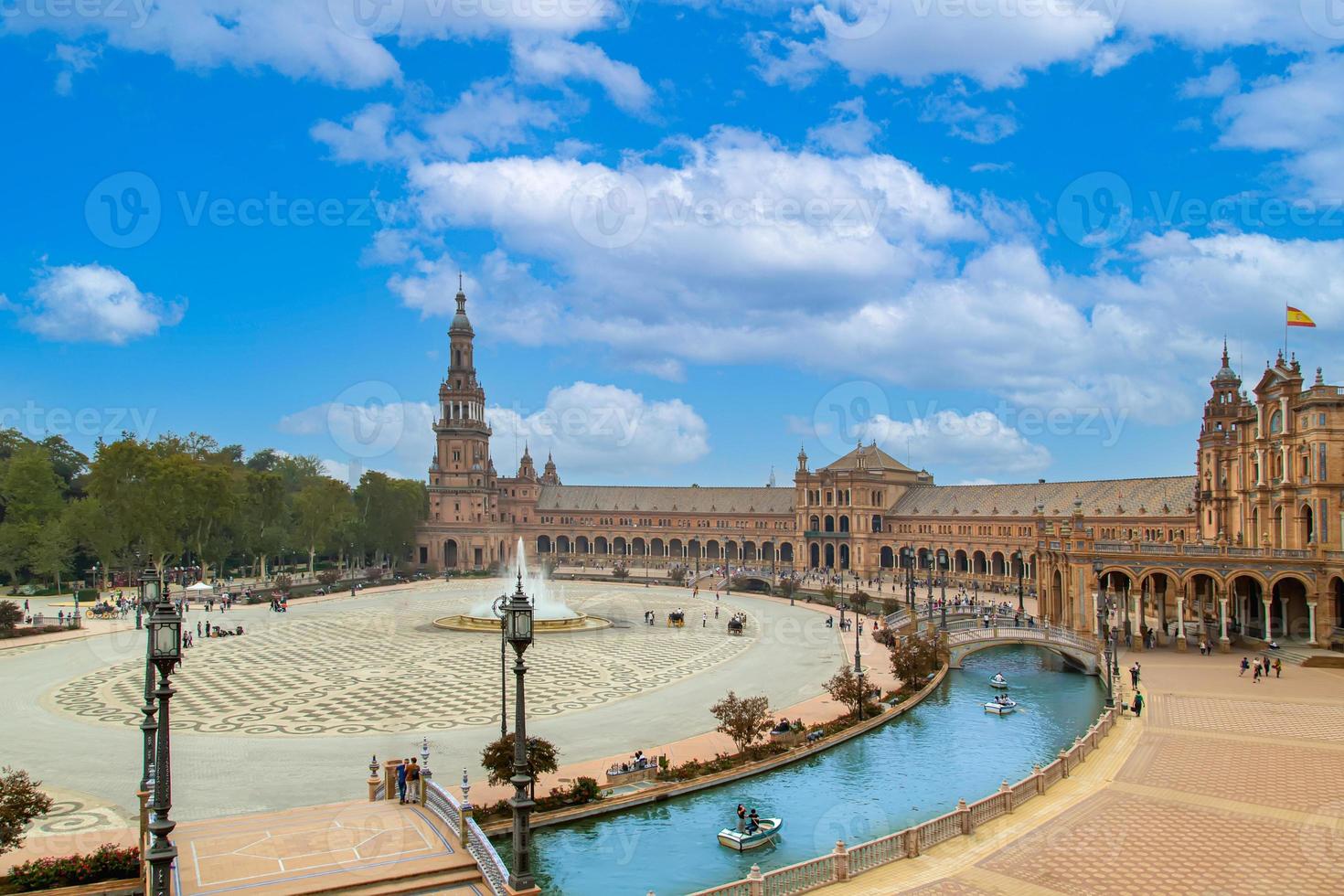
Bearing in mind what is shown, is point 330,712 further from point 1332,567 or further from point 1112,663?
point 1332,567

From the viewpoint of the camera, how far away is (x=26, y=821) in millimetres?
20438

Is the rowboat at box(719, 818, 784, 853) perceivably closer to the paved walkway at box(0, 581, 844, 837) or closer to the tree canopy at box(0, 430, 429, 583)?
the paved walkway at box(0, 581, 844, 837)

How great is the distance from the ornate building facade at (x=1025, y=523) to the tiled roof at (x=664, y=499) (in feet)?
0.88

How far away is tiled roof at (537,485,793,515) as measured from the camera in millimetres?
125625

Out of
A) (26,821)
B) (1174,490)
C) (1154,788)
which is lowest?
(1154,788)

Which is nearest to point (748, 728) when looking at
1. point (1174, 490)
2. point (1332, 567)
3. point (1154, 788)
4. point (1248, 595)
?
point (1154, 788)

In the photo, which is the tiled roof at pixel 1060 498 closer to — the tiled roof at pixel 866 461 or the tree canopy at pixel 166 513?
the tiled roof at pixel 866 461

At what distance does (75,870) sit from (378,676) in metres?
27.5

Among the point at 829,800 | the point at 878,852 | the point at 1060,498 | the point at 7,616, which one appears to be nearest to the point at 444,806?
the point at 878,852

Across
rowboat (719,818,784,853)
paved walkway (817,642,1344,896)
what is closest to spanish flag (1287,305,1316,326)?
paved walkway (817,642,1344,896)

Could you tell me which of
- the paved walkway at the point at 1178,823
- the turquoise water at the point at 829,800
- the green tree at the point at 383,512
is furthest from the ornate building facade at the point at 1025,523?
the paved walkway at the point at 1178,823

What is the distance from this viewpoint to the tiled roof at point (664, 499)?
12562 cm

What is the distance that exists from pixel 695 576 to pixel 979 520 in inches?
1274

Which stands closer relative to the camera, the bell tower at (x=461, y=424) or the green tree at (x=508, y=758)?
the green tree at (x=508, y=758)
